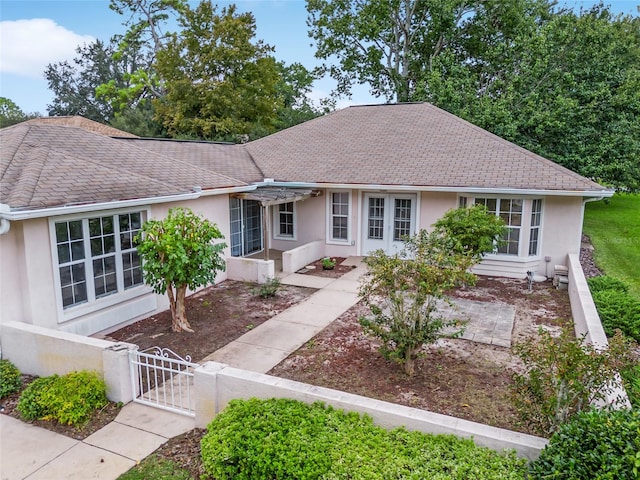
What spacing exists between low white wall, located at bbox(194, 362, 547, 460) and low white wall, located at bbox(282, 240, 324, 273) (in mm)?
7956

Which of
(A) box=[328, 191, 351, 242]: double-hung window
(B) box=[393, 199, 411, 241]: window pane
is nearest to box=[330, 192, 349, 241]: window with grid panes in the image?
(A) box=[328, 191, 351, 242]: double-hung window

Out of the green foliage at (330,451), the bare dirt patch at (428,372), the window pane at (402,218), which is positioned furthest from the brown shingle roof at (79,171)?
the window pane at (402,218)

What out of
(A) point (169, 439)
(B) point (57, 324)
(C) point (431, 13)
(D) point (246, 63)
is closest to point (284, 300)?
(B) point (57, 324)

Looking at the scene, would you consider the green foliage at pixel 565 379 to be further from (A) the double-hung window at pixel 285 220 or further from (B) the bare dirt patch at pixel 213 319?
(A) the double-hung window at pixel 285 220

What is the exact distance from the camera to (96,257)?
29.0 ft

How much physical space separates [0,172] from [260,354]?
6136 mm

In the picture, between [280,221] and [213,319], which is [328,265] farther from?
[213,319]

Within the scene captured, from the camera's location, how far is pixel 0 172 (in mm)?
Result: 8508

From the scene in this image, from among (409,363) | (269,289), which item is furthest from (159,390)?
(269,289)

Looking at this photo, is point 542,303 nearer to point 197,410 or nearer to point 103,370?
point 197,410

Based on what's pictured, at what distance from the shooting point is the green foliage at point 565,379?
4672 millimetres

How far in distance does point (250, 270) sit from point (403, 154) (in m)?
7.03

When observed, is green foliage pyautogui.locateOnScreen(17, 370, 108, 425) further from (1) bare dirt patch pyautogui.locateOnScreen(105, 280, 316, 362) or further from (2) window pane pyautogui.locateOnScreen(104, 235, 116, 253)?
(2) window pane pyautogui.locateOnScreen(104, 235, 116, 253)

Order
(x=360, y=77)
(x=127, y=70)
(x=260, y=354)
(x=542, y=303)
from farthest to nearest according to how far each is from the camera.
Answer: (x=127, y=70) → (x=360, y=77) → (x=542, y=303) → (x=260, y=354)
